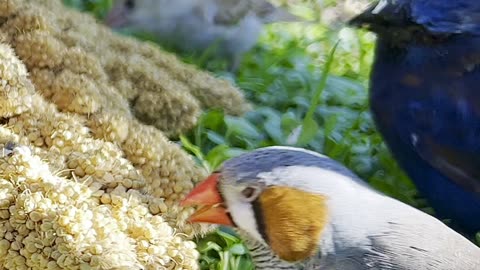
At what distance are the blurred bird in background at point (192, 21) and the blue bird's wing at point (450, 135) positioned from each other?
1133mm

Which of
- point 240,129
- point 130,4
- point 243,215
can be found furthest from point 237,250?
point 130,4

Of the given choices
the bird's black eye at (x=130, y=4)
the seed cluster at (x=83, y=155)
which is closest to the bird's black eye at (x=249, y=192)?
the seed cluster at (x=83, y=155)

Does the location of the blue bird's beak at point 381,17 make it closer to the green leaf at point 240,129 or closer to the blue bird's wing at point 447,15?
the blue bird's wing at point 447,15

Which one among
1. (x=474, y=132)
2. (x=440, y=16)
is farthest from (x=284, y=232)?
(x=440, y=16)

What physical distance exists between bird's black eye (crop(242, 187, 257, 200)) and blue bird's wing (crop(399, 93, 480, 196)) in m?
0.52

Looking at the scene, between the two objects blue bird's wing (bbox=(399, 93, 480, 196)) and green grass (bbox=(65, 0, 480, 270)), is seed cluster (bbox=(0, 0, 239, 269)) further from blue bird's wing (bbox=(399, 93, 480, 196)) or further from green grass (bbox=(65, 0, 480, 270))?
blue bird's wing (bbox=(399, 93, 480, 196))

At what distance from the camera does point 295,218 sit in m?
1.36

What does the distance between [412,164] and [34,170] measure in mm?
797

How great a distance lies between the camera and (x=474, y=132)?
1733 millimetres

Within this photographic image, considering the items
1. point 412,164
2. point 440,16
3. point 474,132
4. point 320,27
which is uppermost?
point 440,16

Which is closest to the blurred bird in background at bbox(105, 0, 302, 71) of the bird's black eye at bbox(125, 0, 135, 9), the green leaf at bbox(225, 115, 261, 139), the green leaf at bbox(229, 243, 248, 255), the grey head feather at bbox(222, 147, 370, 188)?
the bird's black eye at bbox(125, 0, 135, 9)

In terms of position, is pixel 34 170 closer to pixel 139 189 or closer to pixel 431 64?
pixel 139 189

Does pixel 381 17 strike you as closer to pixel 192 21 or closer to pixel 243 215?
pixel 243 215

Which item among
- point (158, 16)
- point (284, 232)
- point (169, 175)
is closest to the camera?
point (284, 232)
